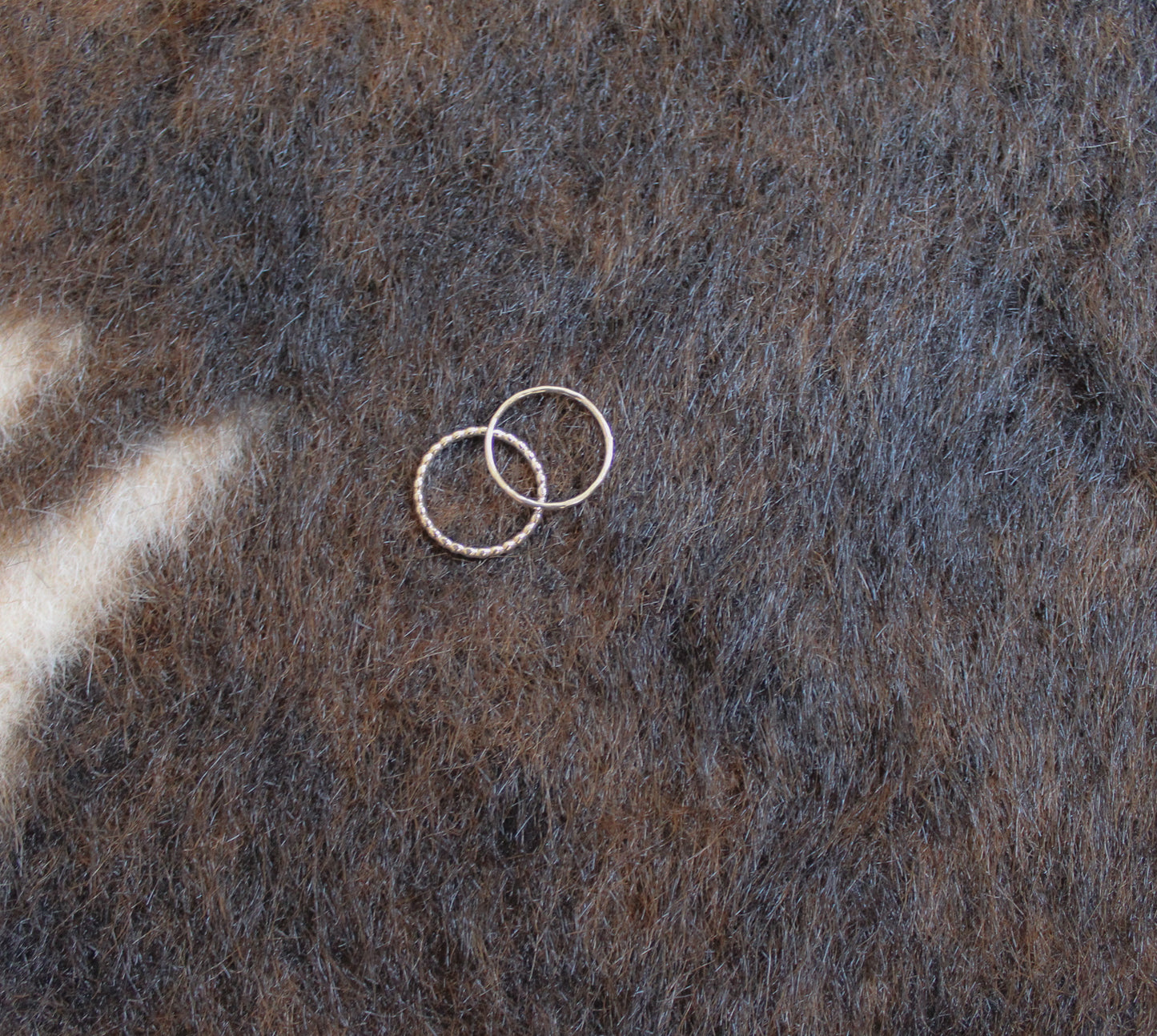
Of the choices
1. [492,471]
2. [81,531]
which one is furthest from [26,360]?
[492,471]

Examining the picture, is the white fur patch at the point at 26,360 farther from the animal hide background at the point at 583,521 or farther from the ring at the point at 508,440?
the ring at the point at 508,440

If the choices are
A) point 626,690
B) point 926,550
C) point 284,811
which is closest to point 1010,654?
point 926,550

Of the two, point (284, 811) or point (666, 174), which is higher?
point (666, 174)

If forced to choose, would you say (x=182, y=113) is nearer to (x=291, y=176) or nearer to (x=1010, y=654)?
(x=291, y=176)

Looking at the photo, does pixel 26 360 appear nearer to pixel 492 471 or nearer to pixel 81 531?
pixel 81 531

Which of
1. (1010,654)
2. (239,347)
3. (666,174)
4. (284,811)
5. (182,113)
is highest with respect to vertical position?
(182,113)

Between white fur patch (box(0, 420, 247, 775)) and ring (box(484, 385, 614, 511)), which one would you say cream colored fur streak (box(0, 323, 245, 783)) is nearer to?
white fur patch (box(0, 420, 247, 775))

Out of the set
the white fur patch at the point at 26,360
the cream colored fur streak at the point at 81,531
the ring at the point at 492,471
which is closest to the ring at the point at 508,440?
the ring at the point at 492,471
